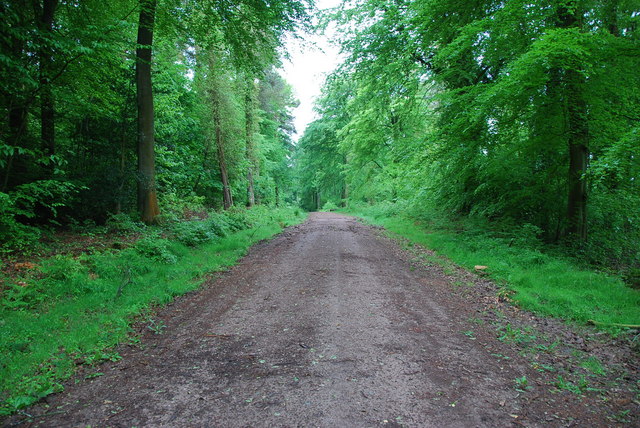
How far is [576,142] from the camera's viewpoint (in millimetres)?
8250

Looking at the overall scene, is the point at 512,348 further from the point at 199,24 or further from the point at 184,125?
the point at 184,125

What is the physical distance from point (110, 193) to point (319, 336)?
8.96 m

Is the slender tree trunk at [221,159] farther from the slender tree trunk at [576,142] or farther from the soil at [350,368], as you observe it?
the slender tree trunk at [576,142]

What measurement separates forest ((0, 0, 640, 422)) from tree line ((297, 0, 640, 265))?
6cm

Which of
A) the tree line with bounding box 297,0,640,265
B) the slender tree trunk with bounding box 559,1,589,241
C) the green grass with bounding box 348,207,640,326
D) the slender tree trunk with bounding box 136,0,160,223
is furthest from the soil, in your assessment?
the slender tree trunk with bounding box 136,0,160,223

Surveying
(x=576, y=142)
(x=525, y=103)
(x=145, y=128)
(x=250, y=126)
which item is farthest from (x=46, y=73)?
(x=250, y=126)

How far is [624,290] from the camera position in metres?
6.28

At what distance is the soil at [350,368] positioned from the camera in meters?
2.89

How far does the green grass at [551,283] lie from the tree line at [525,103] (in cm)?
176

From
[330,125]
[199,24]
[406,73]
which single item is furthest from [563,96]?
[330,125]

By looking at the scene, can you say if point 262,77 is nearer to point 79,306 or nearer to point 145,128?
point 145,128

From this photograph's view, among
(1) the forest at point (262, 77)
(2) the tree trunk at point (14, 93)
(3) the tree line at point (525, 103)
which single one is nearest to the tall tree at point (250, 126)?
(1) the forest at point (262, 77)

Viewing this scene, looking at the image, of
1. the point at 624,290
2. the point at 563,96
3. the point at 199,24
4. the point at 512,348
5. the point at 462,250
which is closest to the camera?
the point at 512,348

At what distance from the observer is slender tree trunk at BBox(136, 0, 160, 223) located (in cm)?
1055
